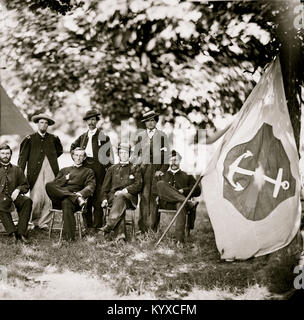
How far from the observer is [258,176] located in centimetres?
545

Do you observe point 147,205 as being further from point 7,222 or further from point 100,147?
point 7,222

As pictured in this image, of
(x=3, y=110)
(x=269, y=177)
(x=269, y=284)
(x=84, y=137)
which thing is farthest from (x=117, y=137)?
(x=269, y=284)

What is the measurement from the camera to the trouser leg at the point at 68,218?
603cm

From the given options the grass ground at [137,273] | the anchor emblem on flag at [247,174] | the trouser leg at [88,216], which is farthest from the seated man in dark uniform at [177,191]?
the trouser leg at [88,216]

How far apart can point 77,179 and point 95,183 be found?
0.26 meters

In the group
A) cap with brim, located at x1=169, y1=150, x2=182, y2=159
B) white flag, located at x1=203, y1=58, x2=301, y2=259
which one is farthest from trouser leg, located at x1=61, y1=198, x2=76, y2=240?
white flag, located at x1=203, y1=58, x2=301, y2=259

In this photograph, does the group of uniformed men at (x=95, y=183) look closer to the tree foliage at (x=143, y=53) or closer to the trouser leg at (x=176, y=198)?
the trouser leg at (x=176, y=198)

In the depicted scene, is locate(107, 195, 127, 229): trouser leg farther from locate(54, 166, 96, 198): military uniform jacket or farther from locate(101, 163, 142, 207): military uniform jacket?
locate(54, 166, 96, 198): military uniform jacket

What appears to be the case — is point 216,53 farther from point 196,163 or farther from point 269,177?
point 269,177

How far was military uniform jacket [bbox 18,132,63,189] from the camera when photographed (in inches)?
260

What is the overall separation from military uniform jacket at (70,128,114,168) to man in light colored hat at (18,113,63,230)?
0.32 m

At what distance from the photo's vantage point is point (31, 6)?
664cm

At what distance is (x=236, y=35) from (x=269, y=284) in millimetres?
3107

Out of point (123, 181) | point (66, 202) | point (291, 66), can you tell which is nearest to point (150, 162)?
point (123, 181)
